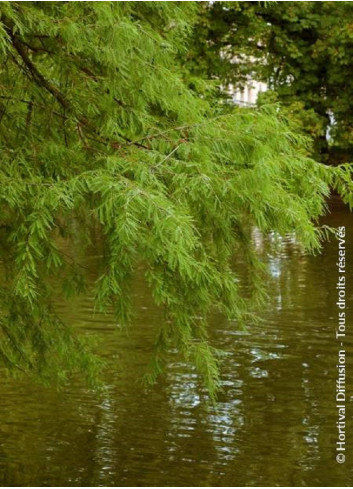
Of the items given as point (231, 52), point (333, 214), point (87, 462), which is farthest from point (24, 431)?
point (231, 52)

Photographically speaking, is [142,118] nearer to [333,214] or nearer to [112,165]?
[112,165]

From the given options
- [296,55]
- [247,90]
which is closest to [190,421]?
[296,55]

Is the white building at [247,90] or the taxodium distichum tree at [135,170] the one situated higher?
the white building at [247,90]

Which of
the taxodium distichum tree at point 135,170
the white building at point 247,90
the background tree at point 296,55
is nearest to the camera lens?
the taxodium distichum tree at point 135,170

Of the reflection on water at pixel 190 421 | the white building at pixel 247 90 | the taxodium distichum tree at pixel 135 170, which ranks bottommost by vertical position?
the reflection on water at pixel 190 421

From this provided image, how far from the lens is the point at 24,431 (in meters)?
9.73

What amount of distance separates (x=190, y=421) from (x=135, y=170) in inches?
149

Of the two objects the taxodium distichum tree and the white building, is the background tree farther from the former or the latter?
the taxodium distichum tree

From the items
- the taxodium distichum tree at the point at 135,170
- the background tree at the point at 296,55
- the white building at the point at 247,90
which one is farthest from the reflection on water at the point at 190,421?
the background tree at the point at 296,55

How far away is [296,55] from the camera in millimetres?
29125

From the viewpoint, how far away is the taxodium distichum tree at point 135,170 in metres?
6.49

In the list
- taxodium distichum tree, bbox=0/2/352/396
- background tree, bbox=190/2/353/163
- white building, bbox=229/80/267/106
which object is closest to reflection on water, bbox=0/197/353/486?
taxodium distichum tree, bbox=0/2/352/396

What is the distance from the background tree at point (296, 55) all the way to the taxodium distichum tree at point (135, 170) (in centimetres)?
2049

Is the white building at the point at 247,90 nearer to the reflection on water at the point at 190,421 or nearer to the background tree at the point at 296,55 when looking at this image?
the background tree at the point at 296,55
